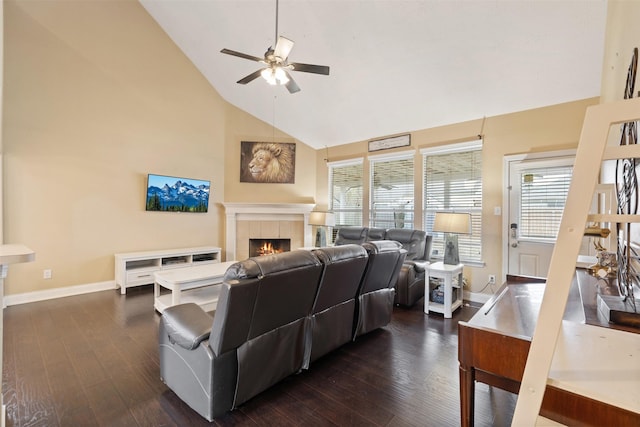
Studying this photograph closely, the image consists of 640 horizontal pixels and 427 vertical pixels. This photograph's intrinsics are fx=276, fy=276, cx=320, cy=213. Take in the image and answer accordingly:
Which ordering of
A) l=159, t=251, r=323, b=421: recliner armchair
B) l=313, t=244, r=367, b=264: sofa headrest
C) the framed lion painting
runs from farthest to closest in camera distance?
1. the framed lion painting
2. l=313, t=244, r=367, b=264: sofa headrest
3. l=159, t=251, r=323, b=421: recliner armchair

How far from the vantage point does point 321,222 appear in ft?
18.9

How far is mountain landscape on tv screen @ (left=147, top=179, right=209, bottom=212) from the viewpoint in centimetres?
480

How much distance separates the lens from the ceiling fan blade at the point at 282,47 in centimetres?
257

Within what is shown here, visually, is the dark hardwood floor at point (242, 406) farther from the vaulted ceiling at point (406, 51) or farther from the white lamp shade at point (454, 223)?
the vaulted ceiling at point (406, 51)

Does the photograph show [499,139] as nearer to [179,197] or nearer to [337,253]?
[337,253]

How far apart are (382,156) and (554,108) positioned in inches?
100

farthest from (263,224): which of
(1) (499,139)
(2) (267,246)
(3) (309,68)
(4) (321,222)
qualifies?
(1) (499,139)

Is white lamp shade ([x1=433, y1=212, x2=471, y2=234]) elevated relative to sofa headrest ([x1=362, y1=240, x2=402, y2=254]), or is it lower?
elevated

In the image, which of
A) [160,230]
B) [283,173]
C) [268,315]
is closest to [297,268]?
[268,315]

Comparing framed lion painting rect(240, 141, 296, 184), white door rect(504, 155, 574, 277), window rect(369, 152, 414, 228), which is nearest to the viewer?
white door rect(504, 155, 574, 277)

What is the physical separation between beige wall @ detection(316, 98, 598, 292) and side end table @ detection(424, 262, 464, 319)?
0.63 meters

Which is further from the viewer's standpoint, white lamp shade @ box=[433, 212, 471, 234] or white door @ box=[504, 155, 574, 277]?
white lamp shade @ box=[433, 212, 471, 234]

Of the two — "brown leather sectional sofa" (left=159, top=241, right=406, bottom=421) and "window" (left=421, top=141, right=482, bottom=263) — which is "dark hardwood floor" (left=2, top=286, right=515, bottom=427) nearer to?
"brown leather sectional sofa" (left=159, top=241, right=406, bottom=421)

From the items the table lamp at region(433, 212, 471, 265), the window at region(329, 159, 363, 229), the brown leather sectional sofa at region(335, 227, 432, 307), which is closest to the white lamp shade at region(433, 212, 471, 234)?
the table lamp at region(433, 212, 471, 265)
